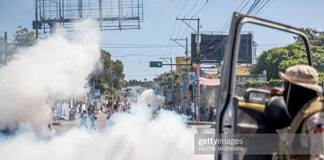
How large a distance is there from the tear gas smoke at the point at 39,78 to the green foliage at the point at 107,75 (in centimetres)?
4724

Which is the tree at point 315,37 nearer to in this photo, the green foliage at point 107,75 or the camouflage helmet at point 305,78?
the green foliage at point 107,75

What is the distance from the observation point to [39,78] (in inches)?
527

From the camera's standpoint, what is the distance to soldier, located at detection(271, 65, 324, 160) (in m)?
2.78

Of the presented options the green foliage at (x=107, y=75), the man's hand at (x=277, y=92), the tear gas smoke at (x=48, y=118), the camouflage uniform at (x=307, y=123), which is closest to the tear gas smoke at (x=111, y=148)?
the tear gas smoke at (x=48, y=118)

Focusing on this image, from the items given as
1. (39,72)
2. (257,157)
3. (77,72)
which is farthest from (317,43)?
(257,157)

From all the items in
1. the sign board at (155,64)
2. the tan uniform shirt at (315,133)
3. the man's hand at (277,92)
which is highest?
the man's hand at (277,92)

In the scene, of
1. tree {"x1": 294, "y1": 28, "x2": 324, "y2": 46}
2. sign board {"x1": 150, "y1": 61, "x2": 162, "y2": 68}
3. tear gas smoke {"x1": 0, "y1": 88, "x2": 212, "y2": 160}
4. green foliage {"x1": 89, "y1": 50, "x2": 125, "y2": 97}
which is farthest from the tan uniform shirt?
green foliage {"x1": 89, "y1": 50, "x2": 125, "y2": 97}

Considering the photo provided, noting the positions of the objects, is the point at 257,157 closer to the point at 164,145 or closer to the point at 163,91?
the point at 164,145

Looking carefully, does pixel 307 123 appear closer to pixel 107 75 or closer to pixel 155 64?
pixel 155 64

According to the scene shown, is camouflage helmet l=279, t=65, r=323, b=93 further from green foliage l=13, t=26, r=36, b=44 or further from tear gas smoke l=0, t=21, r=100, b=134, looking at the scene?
green foliage l=13, t=26, r=36, b=44

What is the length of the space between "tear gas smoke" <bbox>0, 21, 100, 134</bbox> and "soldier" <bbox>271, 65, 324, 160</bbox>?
10.7 meters

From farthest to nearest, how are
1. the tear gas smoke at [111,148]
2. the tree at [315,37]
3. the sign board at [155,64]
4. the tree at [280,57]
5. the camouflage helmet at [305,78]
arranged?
the tree at [315,37] → the tree at [280,57] → the sign board at [155,64] → the tear gas smoke at [111,148] → the camouflage helmet at [305,78]

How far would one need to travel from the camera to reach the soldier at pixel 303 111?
2.78 m

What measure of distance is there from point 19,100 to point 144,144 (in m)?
4.64
